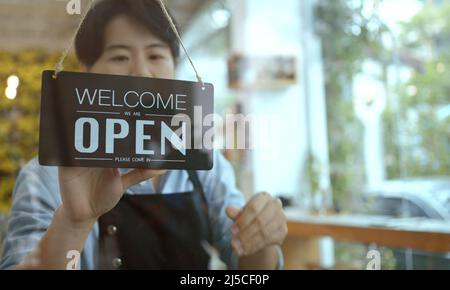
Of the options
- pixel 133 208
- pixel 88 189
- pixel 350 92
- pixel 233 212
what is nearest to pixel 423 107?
pixel 350 92

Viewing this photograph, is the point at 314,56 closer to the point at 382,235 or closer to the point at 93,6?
the point at 382,235

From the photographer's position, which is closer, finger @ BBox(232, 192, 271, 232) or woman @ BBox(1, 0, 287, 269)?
woman @ BBox(1, 0, 287, 269)

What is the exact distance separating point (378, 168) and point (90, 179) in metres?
3.05

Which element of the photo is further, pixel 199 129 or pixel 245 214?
pixel 245 214

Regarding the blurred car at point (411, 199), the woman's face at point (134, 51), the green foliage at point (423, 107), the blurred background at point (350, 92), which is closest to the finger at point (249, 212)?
the woman's face at point (134, 51)

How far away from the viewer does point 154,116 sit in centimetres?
72

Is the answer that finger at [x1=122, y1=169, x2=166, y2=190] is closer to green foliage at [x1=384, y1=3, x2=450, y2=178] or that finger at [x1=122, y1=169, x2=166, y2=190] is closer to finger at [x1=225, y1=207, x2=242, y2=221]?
finger at [x1=225, y1=207, x2=242, y2=221]

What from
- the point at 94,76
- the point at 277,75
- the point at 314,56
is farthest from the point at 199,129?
the point at 314,56

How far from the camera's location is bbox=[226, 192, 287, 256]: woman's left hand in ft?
2.83

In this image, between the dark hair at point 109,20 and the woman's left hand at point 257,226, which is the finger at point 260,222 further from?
the dark hair at point 109,20

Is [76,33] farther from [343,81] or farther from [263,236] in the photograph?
[343,81]

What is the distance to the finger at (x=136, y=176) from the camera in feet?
2.40

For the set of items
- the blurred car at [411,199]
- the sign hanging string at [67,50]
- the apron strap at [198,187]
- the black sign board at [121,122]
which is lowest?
the blurred car at [411,199]

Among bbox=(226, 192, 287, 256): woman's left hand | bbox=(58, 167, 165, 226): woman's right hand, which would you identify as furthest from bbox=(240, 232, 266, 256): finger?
bbox=(58, 167, 165, 226): woman's right hand
